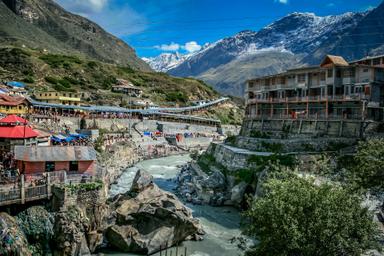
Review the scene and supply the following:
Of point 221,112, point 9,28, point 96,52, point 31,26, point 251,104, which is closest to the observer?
point 251,104

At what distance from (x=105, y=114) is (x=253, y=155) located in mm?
48761

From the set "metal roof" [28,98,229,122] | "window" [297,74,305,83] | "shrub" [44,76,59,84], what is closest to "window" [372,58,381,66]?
"window" [297,74,305,83]

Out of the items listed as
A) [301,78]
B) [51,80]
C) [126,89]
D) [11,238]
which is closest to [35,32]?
[51,80]

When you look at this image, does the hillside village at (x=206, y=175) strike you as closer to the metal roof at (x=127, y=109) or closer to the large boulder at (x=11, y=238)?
the large boulder at (x=11, y=238)

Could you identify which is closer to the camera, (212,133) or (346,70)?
(346,70)

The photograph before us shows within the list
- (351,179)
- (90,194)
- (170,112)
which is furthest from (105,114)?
(351,179)

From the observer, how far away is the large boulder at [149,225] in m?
25.9

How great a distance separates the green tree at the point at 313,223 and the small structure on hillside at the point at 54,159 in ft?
54.8

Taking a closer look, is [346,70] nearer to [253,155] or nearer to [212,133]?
[253,155]

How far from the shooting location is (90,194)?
26.0 meters

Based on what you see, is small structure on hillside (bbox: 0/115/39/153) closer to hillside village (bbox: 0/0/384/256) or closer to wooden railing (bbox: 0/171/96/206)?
hillside village (bbox: 0/0/384/256)

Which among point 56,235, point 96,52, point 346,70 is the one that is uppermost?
point 96,52

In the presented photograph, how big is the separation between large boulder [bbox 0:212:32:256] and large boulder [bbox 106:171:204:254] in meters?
6.53

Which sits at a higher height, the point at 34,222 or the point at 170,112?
the point at 170,112
